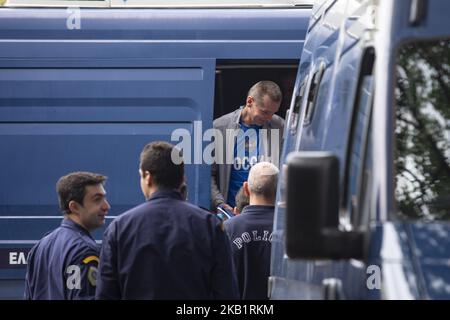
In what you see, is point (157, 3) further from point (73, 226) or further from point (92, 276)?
point (92, 276)

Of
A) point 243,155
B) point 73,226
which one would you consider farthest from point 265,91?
point 73,226

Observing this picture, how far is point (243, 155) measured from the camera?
32.7 feet

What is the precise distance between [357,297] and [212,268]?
57.6 inches

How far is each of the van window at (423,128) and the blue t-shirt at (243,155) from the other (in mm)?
5180

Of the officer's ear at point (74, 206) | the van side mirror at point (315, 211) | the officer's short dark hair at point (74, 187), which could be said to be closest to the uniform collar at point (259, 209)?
the officer's short dark hair at point (74, 187)

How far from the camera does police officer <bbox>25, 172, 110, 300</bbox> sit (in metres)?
6.38

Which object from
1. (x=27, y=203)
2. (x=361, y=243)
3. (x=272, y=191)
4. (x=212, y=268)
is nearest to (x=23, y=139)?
(x=27, y=203)

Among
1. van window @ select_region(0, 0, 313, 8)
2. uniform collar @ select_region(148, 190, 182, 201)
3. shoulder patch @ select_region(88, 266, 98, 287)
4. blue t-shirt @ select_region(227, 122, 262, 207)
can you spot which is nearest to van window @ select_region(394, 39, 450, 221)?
uniform collar @ select_region(148, 190, 182, 201)

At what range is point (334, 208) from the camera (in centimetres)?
419

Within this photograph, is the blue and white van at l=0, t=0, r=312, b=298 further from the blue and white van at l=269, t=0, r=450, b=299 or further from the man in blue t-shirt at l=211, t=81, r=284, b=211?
the blue and white van at l=269, t=0, r=450, b=299

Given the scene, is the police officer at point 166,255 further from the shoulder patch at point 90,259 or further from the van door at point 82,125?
the van door at point 82,125

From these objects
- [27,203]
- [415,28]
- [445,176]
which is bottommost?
[27,203]

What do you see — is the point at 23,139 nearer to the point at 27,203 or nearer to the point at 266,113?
the point at 27,203
